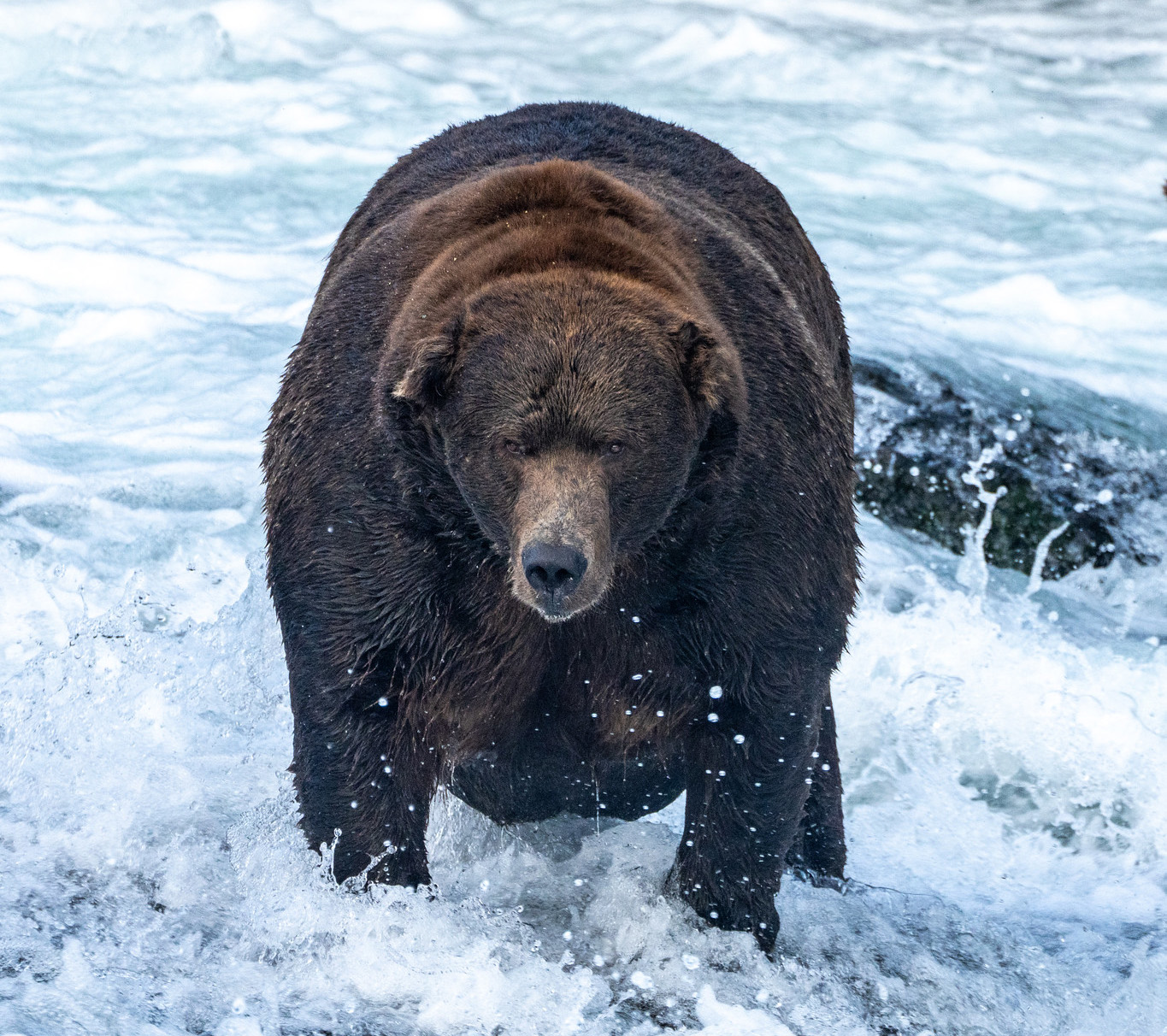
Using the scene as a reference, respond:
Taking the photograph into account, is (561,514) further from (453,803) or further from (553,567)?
(453,803)

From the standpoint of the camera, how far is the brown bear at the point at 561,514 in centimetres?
318

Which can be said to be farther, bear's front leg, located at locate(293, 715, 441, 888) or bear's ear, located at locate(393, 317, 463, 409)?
bear's front leg, located at locate(293, 715, 441, 888)

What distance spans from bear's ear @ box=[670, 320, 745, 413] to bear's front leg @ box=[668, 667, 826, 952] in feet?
2.61

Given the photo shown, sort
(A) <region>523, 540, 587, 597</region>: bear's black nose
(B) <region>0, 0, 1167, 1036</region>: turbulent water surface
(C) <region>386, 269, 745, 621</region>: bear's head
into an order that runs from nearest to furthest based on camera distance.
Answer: (A) <region>523, 540, 587, 597</region>: bear's black nose < (C) <region>386, 269, 745, 621</region>: bear's head < (B) <region>0, 0, 1167, 1036</region>: turbulent water surface

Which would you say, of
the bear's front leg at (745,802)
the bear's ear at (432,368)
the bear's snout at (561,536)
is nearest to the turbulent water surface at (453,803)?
the bear's front leg at (745,802)

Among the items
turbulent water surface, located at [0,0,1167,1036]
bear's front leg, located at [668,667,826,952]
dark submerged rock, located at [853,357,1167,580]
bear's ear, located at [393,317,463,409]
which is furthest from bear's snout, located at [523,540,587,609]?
dark submerged rock, located at [853,357,1167,580]

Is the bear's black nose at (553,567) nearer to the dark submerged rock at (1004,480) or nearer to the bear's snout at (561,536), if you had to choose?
the bear's snout at (561,536)

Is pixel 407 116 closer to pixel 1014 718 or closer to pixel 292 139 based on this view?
pixel 292 139

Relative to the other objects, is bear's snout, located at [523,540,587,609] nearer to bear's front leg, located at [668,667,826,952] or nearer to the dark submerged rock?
bear's front leg, located at [668,667,826,952]

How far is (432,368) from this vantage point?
320 cm

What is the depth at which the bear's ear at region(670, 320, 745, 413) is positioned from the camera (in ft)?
10.6

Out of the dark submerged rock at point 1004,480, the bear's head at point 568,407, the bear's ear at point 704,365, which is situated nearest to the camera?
the bear's head at point 568,407

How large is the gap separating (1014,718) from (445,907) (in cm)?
318

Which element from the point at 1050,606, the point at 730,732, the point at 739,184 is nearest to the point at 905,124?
the point at 1050,606
